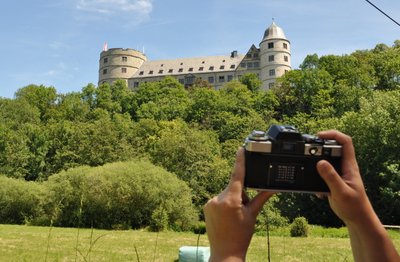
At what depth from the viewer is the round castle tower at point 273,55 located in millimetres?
89312

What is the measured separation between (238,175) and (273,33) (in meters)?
95.9

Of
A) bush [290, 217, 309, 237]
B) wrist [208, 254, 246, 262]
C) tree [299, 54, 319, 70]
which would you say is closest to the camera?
wrist [208, 254, 246, 262]

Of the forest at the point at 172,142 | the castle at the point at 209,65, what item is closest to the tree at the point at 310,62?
the forest at the point at 172,142

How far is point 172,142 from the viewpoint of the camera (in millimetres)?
40938

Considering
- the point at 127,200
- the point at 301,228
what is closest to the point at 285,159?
the point at 301,228

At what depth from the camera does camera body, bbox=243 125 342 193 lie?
1.51 meters

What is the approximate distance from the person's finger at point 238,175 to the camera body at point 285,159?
0.13ft

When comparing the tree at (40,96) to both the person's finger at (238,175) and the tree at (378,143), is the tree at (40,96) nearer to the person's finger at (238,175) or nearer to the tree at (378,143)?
the tree at (378,143)

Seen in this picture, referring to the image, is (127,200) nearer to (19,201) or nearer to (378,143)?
(19,201)

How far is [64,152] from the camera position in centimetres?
4747

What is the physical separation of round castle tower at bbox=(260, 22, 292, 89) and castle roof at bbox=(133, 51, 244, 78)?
302 inches

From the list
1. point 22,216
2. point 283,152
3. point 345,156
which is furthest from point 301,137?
point 22,216

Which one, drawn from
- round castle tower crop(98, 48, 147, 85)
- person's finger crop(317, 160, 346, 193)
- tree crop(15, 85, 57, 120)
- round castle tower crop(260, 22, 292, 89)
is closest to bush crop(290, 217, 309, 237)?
person's finger crop(317, 160, 346, 193)

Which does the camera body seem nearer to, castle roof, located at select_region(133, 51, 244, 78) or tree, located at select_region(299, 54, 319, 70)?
tree, located at select_region(299, 54, 319, 70)
